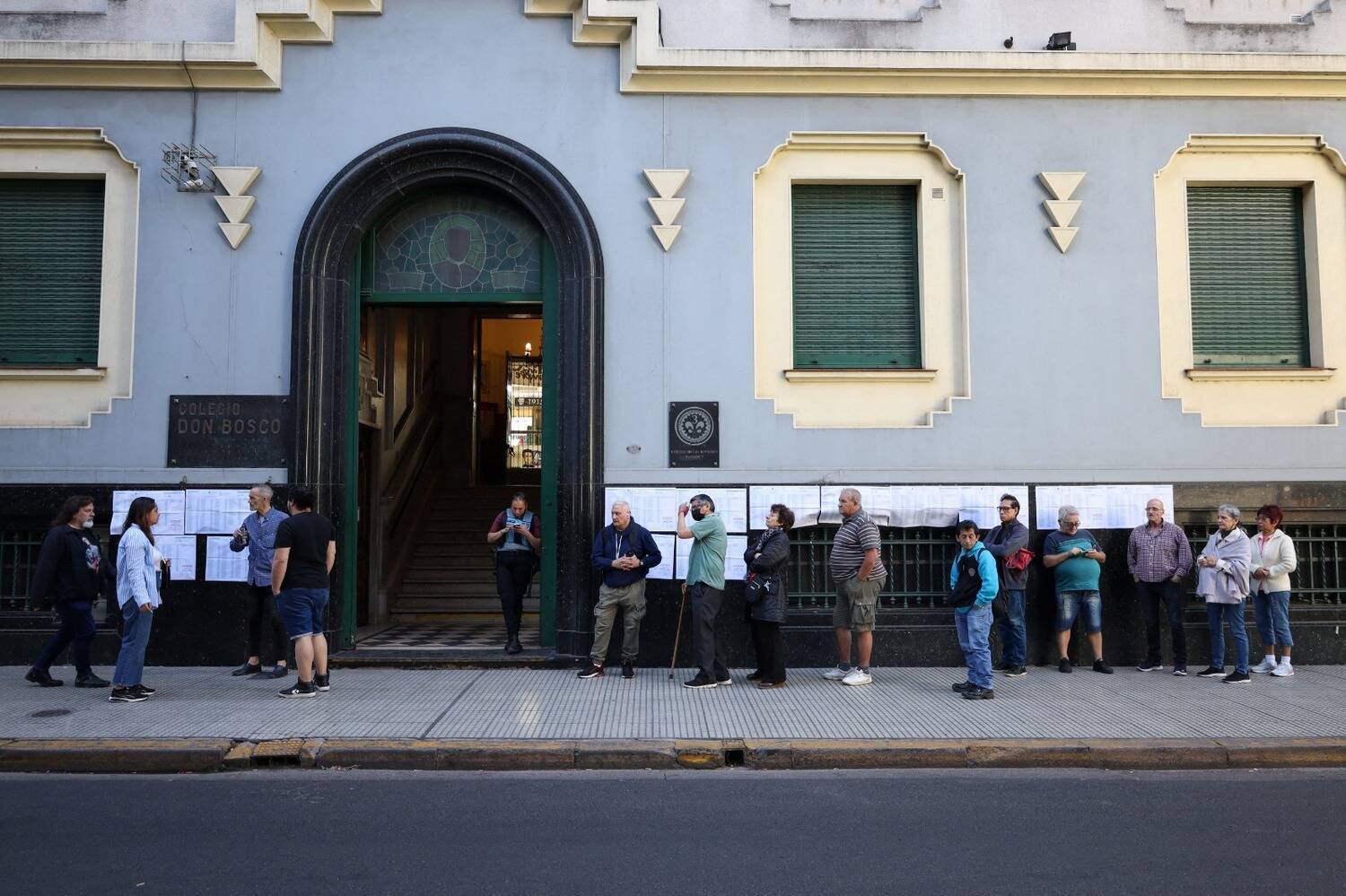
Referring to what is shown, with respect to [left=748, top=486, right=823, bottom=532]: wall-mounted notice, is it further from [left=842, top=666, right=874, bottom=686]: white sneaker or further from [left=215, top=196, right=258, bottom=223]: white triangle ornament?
[left=215, top=196, right=258, bottom=223]: white triangle ornament

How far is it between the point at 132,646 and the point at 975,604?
7.51 metres

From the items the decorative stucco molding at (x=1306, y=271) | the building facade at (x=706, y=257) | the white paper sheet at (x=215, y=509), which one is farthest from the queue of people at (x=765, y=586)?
the decorative stucco molding at (x=1306, y=271)

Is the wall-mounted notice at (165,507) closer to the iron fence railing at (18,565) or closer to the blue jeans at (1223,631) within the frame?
the iron fence railing at (18,565)

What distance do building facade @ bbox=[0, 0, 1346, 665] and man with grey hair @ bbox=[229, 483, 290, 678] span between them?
1.53 ft

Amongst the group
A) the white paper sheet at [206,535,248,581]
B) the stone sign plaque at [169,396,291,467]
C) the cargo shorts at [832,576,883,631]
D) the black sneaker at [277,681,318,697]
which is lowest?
the black sneaker at [277,681,318,697]

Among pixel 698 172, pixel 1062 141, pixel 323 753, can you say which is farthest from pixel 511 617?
pixel 1062 141

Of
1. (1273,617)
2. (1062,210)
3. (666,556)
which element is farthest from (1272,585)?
(666,556)

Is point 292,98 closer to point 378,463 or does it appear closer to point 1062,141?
point 378,463

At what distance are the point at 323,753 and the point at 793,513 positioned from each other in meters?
5.29

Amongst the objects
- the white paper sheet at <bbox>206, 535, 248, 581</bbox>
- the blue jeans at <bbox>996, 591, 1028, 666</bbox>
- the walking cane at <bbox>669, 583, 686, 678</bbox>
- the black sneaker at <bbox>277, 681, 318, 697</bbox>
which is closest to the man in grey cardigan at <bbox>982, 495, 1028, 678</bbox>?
the blue jeans at <bbox>996, 591, 1028, 666</bbox>

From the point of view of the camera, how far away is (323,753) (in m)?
7.43

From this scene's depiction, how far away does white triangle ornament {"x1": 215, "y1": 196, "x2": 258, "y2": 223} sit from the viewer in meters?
11.1

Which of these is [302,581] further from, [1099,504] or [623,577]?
[1099,504]

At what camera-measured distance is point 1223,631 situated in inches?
432
